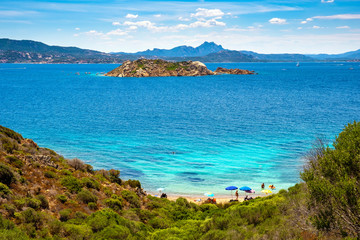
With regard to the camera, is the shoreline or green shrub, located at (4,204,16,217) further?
the shoreline

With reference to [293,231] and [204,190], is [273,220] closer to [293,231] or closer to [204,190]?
[293,231]

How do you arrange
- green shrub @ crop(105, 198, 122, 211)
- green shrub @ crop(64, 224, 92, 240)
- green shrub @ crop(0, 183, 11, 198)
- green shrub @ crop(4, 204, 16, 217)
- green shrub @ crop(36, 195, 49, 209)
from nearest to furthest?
1. green shrub @ crop(64, 224, 92, 240)
2. green shrub @ crop(4, 204, 16, 217)
3. green shrub @ crop(0, 183, 11, 198)
4. green shrub @ crop(36, 195, 49, 209)
5. green shrub @ crop(105, 198, 122, 211)

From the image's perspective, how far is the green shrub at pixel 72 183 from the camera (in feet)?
70.2

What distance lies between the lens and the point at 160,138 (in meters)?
52.4

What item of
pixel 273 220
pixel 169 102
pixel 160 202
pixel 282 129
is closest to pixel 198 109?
pixel 169 102

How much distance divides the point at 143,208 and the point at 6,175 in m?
10.0

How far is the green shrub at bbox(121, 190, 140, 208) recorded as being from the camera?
23.0 metres

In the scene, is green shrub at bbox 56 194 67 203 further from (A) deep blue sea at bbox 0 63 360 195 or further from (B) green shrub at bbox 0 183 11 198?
(A) deep blue sea at bbox 0 63 360 195

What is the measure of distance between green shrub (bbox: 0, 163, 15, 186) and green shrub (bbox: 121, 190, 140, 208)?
8.18 metres

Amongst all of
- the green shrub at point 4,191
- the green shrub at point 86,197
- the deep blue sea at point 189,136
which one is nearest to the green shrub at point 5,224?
the green shrub at point 4,191

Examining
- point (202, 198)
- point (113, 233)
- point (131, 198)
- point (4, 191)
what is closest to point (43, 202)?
point (4, 191)

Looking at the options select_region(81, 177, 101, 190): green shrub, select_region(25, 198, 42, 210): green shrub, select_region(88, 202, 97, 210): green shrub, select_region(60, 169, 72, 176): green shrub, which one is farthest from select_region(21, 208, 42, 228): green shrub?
select_region(60, 169, 72, 176): green shrub

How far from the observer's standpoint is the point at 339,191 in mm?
11867

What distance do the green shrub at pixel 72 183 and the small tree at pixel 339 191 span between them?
51.1 ft
